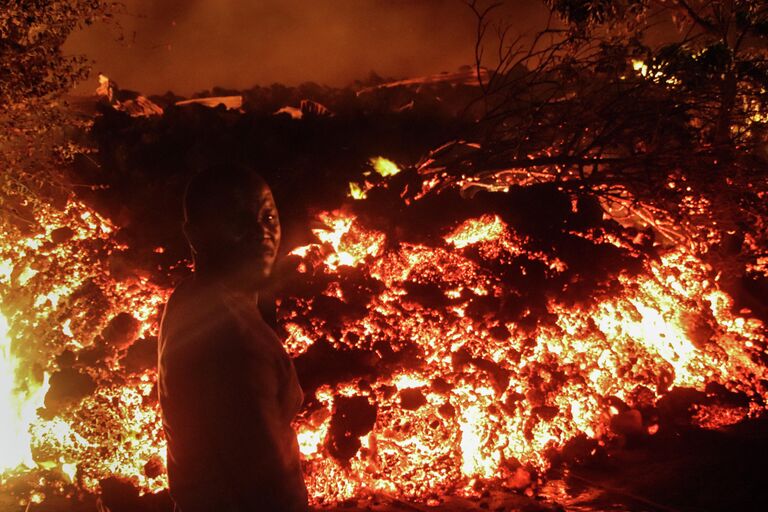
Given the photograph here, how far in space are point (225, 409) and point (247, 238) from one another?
1.96ft

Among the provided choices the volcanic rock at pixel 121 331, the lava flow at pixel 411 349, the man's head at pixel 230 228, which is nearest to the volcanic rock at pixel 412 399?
the lava flow at pixel 411 349

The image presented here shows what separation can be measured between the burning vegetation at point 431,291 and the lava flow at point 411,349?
20mm

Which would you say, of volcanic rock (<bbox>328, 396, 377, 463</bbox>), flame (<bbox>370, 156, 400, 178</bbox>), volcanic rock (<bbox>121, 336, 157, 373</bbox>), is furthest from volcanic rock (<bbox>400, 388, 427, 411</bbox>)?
flame (<bbox>370, 156, 400, 178</bbox>)

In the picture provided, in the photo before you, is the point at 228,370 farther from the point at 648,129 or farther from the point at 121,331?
the point at 648,129

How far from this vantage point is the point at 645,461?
13.7ft

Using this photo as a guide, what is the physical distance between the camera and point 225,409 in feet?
4.54

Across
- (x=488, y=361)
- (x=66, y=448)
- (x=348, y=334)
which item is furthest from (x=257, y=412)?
(x=66, y=448)

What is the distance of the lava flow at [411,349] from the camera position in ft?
14.0

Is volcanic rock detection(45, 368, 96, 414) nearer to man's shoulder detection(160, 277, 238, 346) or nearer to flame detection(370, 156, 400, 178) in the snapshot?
man's shoulder detection(160, 277, 238, 346)

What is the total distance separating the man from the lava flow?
2699mm

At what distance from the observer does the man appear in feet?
4.59

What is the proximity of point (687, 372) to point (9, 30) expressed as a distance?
23.5ft

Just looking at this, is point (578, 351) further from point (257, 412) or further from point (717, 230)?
point (257, 412)

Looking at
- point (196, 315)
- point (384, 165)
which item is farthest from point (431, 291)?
point (196, 315)
